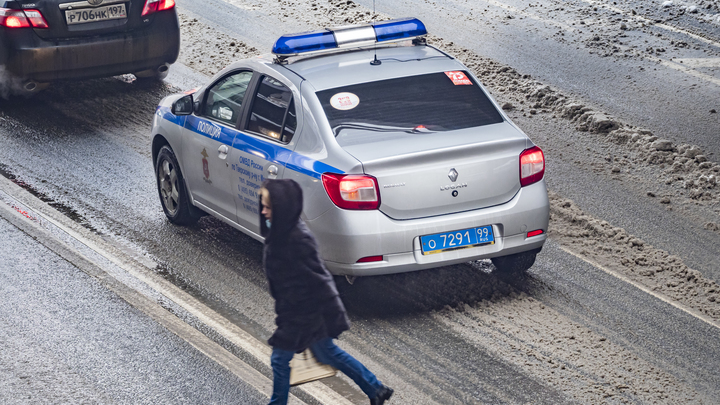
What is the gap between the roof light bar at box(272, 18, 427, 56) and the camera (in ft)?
21.1

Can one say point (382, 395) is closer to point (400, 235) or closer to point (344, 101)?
point (400, 235)

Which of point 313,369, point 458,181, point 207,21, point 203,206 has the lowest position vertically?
point 207,21

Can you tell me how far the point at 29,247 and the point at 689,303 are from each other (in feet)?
17.0

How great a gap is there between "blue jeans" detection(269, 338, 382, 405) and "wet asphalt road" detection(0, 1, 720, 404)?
42cm

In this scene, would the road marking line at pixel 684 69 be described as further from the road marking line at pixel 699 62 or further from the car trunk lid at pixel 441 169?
the car trunk lid at pixel 441 169

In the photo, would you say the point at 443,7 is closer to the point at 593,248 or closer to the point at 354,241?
the point at 593,248

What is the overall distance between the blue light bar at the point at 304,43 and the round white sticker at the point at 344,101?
0.64 meters

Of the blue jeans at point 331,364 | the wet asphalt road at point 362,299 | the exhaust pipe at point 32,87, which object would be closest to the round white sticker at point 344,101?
the wet asphalt road at point 362,299

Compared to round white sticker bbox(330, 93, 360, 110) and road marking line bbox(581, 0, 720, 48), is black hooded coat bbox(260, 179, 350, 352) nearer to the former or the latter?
round white sticker bbox(330, 93, 360, 110)

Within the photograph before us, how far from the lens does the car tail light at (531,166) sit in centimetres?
581

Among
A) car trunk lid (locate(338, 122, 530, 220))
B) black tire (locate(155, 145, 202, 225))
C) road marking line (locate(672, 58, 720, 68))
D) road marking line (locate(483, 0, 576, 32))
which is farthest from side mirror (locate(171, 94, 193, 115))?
road marking line (locate(483, 0, 576, 32))

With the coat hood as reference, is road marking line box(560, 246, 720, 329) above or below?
below

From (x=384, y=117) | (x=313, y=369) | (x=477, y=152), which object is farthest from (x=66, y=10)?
(x=313, y=369)

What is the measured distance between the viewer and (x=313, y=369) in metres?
4.58
